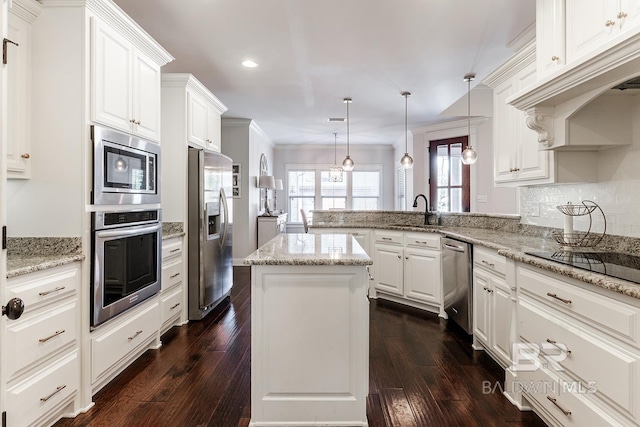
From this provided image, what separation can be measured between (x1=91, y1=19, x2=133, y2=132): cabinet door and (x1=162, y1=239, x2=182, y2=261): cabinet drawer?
110 centimetres

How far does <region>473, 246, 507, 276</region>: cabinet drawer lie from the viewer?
233 cm

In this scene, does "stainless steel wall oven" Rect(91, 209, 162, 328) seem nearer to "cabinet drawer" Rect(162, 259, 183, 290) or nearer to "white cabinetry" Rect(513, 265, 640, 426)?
"cabinet drawer" Rect(162, 259, 183, 290)

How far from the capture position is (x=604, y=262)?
1.70 meters

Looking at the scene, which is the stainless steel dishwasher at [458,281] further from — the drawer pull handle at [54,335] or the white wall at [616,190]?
the drawer pull handle at [54,335]

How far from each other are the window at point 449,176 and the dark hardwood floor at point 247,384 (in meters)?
4.01

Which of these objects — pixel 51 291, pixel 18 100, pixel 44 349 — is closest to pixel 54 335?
pixel 44 349

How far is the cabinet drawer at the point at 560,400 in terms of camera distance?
1.44 meters

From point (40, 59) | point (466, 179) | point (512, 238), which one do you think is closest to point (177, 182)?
point (40, 59)

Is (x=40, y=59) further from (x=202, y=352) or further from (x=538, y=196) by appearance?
(x=538, y=196)

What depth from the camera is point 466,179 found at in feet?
21.6

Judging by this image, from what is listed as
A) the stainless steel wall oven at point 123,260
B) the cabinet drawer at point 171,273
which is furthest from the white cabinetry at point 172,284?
the stainless steel wall oven at point 123,260

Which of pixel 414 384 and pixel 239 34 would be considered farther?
pixel 239 34

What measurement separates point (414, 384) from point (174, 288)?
2216mm

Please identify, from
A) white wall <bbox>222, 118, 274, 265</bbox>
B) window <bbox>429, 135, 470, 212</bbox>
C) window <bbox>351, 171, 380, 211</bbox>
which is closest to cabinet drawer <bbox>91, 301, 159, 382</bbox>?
white wall <bbox>222, 118, 274, 265</bbox>
